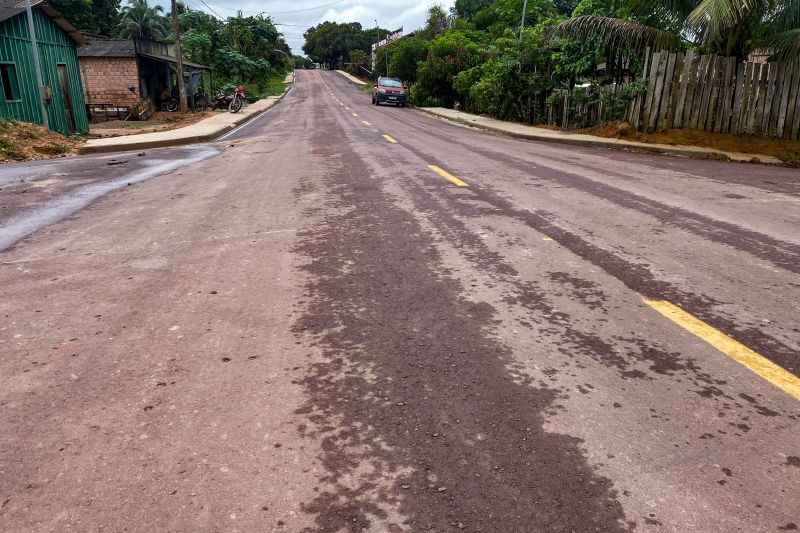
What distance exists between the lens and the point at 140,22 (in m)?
65.7

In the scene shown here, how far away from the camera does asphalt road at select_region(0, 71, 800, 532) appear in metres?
2.10

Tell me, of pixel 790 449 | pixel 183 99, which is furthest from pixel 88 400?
pixel 183 99

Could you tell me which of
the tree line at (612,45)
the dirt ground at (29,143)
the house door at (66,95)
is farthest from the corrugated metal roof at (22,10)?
the tree line at (612,45)

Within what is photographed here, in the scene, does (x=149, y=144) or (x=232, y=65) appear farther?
(x=232, y=65)

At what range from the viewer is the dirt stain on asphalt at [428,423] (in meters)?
2.04

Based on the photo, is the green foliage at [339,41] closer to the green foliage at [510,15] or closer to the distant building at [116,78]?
the green foliage at [510,15]

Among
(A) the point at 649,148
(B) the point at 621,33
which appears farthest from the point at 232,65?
(A) the point at 649,148

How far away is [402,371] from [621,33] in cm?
1591

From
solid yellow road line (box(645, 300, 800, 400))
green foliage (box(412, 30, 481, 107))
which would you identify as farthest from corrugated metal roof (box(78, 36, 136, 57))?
solid yellow road line (box(645, 300, 800, 400))

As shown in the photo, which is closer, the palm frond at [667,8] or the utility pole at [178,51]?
the palm frond at [667,8]

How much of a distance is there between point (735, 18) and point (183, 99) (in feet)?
84.4

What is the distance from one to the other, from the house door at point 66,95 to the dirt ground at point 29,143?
449 centimetres

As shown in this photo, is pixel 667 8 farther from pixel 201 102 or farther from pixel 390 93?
pixel 201 102

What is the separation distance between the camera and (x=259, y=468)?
2262mm
